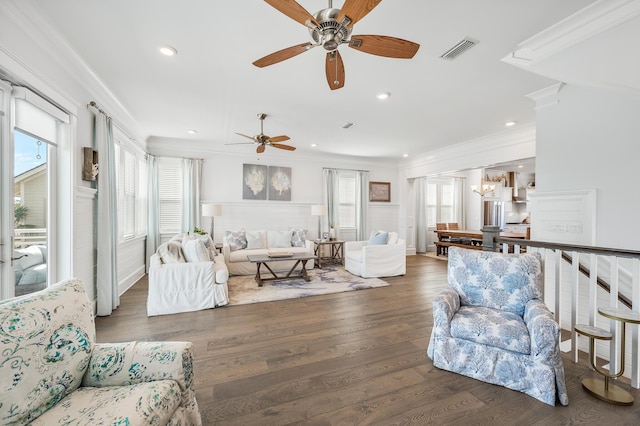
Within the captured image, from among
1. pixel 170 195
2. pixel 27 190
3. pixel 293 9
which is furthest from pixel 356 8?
pixel 170 195

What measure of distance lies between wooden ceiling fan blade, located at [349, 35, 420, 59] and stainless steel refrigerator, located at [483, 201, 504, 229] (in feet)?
28.3

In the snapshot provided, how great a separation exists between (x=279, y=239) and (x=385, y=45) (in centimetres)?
485

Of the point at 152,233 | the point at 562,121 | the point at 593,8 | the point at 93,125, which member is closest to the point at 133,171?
the point at 152,233

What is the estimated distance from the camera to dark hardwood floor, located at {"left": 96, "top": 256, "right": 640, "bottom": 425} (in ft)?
5.65

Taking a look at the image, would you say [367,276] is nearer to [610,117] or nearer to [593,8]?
[610,117]

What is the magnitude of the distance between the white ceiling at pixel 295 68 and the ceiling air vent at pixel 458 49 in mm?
62

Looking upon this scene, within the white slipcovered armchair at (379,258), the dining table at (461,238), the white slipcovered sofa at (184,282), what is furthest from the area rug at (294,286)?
→ the dining table at (461,238)

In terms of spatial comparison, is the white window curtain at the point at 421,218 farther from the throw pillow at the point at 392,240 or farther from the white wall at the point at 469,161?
the throw pillow at the point at 392,240

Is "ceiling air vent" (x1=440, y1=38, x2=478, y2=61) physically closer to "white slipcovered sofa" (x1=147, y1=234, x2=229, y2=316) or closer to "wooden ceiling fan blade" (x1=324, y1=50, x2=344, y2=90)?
"wooden ceiling fan blade" (x1=324, y1=50, x2=344, y2=90)

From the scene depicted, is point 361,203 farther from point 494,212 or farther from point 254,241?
point 494,212

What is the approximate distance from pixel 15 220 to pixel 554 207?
551cm

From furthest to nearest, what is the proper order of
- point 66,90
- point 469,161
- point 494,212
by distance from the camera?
point 494,212 < point 469,161 < point 66,90

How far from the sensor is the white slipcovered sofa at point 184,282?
336 centimetres

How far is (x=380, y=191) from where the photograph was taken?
796 centimetres
